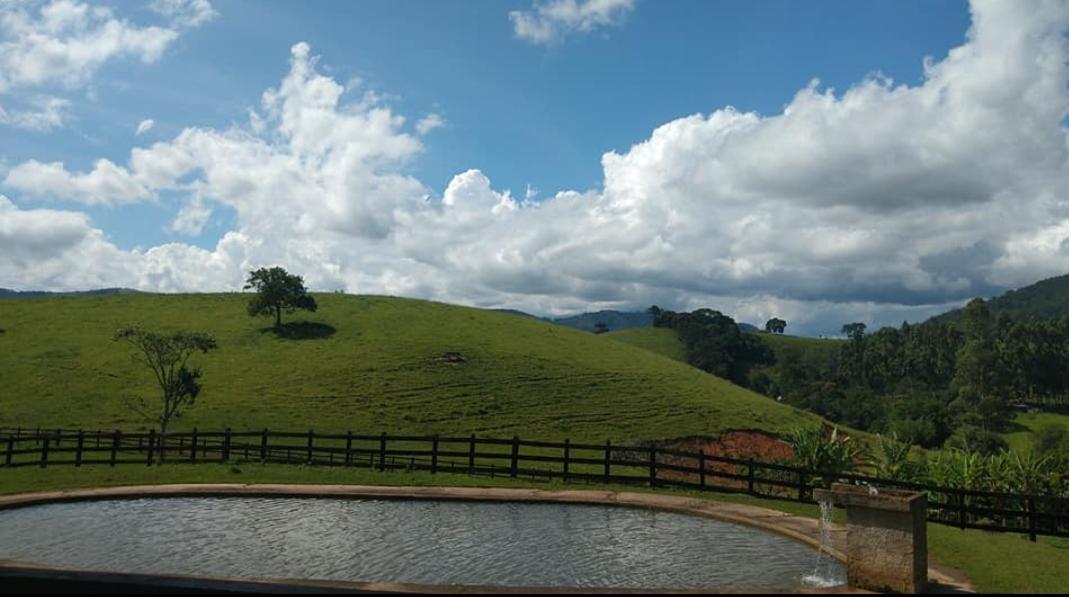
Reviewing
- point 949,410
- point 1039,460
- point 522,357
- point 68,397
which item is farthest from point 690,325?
point 1039,460

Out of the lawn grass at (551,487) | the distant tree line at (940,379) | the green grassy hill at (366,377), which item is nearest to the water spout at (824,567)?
the lawn grass at (551,487)

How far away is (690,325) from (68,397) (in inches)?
5282

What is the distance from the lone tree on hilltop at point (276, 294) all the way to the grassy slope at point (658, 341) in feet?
271

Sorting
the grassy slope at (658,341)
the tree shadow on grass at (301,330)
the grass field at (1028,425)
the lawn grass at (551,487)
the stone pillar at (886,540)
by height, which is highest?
the grassy slope at (658,341)

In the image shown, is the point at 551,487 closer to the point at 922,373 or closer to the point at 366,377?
the point at 366,377

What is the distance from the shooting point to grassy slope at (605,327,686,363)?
512 ft

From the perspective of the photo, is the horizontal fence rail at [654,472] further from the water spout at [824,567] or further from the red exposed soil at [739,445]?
the red exposed soil at [739,445]

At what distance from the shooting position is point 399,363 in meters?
67.6

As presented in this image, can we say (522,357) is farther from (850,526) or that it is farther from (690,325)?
(690,325)

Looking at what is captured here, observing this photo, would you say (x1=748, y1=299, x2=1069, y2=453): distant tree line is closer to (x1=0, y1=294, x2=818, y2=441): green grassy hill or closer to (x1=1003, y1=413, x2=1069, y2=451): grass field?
(x1=1003, y1=413, x2=1069, y2=451): grass field

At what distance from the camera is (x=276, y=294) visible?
7725cm

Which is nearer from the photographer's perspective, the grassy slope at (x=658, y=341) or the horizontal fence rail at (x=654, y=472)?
the horizontal fence rail at (x=654, y=472)

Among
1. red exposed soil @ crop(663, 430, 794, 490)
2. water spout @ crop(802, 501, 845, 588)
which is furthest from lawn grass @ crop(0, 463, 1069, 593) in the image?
red exposed soil @ crop(663, 430, 794, 490)

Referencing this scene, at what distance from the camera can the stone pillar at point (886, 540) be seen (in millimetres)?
11242
